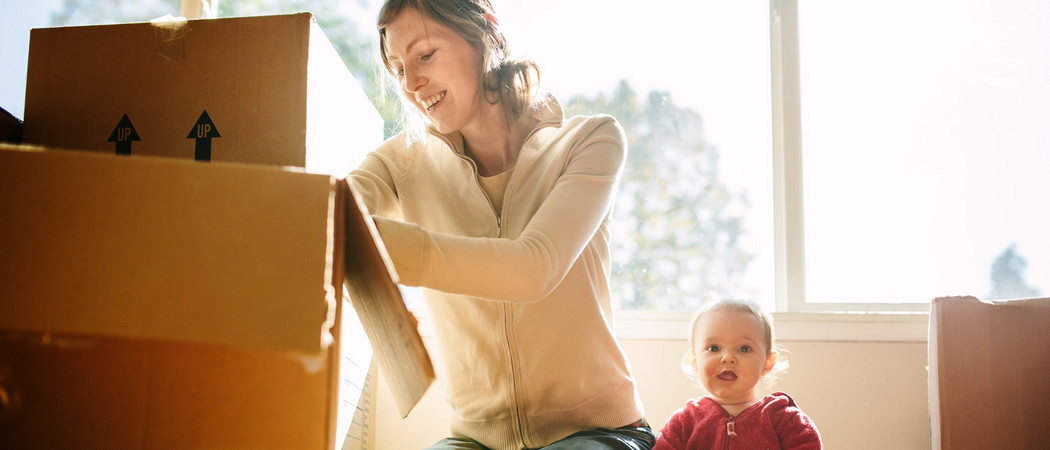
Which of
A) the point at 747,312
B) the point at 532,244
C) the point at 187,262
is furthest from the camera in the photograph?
the point at 747,312

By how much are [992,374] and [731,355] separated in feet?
1.46

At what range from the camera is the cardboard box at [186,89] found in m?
1.06

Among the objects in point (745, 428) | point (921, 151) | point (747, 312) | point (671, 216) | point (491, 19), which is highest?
point (491, 19)

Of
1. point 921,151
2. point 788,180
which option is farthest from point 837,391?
point 921,151

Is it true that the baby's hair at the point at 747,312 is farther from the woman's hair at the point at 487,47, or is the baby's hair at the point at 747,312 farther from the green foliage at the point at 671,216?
the woman's hair at the point at 487,47

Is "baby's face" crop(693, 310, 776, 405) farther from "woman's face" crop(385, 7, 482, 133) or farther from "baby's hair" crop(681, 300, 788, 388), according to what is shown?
"woman's face" crop(385, 7, 482, 133)

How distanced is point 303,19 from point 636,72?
1177 mm

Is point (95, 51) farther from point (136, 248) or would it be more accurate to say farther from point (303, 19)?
point (136, 248)

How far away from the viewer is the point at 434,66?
1.29 metres

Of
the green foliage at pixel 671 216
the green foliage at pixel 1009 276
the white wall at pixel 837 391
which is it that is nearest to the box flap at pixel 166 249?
the white wall at pixel 837 391

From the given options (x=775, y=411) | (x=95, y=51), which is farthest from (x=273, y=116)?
(x=775, y=411)

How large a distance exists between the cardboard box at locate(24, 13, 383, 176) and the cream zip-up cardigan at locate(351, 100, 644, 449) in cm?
17

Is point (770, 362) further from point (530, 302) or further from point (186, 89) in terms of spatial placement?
point (186, 89)

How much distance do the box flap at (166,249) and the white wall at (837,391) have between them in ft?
4.13
